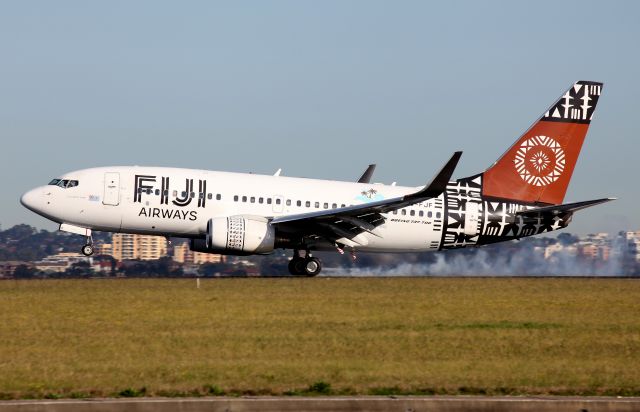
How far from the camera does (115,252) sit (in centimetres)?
7450

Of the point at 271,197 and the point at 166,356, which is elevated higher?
the point at 271,197

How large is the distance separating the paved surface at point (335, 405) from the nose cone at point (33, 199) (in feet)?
82.6

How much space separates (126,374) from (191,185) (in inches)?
818

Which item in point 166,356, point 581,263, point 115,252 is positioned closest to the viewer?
point 166,356

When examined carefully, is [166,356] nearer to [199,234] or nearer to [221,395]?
[221,395]

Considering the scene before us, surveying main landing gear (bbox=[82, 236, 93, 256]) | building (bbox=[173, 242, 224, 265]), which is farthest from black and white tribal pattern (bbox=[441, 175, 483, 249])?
building (bbox=[173, 242, 224, 265])

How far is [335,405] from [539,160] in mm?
29535

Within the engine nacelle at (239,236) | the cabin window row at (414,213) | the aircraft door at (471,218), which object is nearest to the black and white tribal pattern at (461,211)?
the aircraft door at (471,218)

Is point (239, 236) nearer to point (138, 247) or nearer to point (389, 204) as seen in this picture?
point (389, 204)

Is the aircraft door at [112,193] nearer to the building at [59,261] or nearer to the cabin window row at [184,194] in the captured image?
the cabin window row at [184,194]

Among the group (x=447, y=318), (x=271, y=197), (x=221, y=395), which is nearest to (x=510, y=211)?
(x=271, y=197)

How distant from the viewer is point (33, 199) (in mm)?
40188

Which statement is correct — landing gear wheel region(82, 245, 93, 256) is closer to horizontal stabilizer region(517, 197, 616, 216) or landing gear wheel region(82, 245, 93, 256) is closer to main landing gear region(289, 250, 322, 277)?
main landing gear region(289, 250, 322, 277)

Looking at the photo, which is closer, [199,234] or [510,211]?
[199,234]
